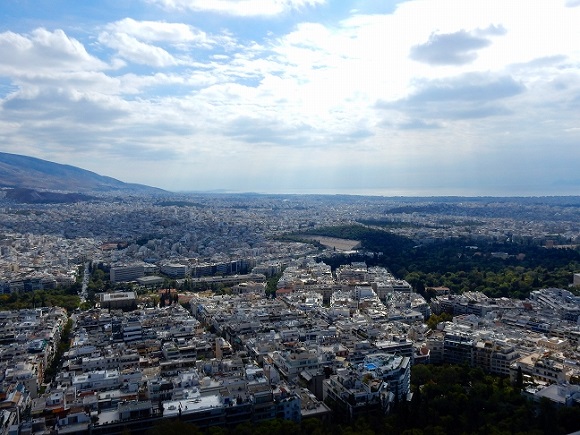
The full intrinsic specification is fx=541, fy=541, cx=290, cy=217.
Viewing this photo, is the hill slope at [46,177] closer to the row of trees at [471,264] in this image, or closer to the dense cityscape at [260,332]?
the dense cityscape at [260,332]

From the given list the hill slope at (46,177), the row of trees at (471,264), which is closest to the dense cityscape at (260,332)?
the row of trees at (471,264)

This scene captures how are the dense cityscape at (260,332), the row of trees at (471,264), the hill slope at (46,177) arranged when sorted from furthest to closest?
the hill slope at (46,177) → the row of trees at (471,264) → the dense cityscape at (260,332)

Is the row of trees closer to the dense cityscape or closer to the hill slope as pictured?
the dense cityscape

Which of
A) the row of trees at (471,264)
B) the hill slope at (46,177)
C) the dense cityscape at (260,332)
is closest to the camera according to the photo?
the dense cityscape at (260,332)

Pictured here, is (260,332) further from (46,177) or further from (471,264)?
(46,177)

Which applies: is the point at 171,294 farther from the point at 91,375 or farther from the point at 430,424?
the point at 430,424

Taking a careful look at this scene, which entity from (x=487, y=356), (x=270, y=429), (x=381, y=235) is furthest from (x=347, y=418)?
(x=381, y=235)
